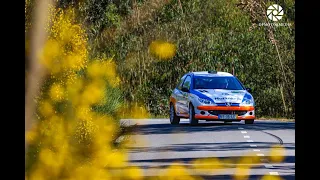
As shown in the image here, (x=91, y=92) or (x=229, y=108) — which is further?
(x=229, y=108)

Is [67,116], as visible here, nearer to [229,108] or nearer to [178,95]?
[178,95]

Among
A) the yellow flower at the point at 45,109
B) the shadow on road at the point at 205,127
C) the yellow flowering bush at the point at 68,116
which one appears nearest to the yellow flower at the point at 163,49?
the yellow flowering bush at the point at 68,116

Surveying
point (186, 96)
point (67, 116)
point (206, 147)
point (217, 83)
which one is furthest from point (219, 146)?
point (67, 116)

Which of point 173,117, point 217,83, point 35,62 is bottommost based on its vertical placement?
point 173,117

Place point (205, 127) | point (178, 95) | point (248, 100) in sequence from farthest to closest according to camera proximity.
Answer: point (205, 127) < point (248, 100) < point (178, 95)

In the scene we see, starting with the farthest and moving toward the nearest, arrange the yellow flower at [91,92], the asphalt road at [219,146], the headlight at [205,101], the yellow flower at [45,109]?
the headlight at [205,101]
the asphalt road at [219,146]
the yellow flower at [45,109]
the yellow flower at [91,92]

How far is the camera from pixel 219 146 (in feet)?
45.0

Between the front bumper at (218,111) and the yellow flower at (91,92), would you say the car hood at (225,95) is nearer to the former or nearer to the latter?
the front bumper at (218,111)

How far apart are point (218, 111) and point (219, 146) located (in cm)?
173

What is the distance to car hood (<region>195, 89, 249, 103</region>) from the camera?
15.1 meters

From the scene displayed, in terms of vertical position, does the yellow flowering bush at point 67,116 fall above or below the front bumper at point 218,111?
above

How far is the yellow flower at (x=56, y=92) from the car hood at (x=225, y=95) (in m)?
11.7

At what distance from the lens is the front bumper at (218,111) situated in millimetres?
14977
